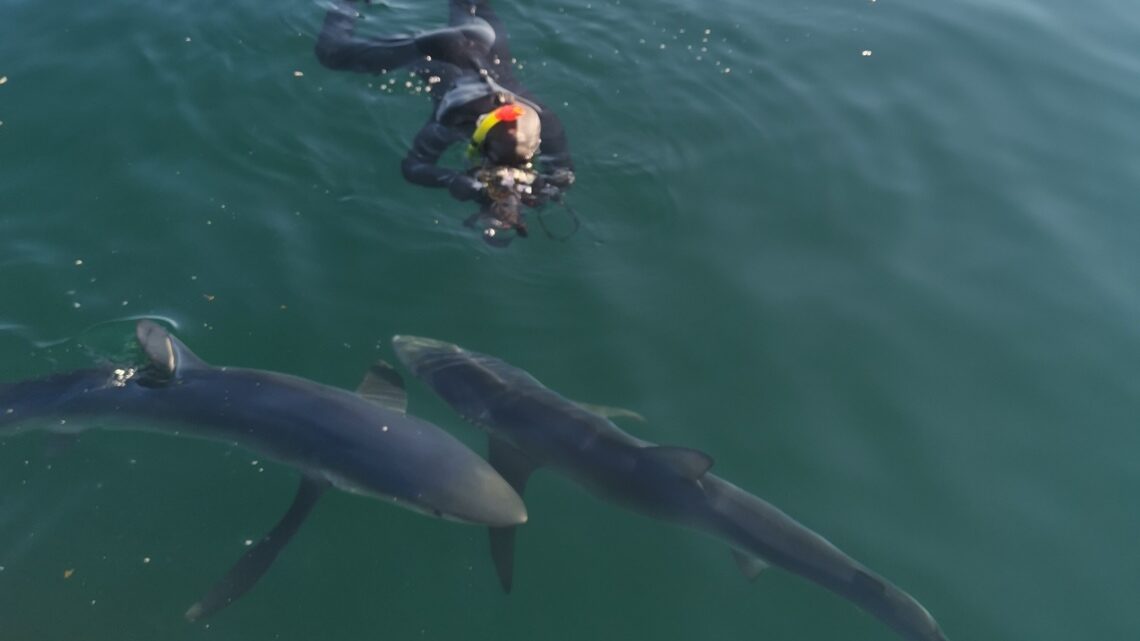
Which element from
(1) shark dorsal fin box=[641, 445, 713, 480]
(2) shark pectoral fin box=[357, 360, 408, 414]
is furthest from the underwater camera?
(1) shark dorsal fin box=[641, 445, 713, 480]

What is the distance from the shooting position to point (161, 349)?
7938 mm

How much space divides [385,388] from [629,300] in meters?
2.63

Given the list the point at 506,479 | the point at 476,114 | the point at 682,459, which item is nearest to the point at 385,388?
the point at 506,479

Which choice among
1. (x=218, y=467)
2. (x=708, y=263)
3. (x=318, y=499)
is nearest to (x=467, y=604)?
(x=318, y=499)

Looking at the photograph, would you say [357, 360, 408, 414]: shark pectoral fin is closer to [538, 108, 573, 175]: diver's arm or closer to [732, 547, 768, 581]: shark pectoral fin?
[732, 547, 768, 581]: shark pectoral fin

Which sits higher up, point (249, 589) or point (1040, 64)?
point (1040, 64)

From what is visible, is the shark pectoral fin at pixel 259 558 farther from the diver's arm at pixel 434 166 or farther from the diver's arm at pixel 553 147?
the diver's arm at pixel 553 147

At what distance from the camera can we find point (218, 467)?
799cm

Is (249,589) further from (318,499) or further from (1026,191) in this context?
(1026,191)

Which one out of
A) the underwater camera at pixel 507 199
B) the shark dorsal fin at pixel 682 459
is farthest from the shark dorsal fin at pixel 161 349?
the shark dorsal fin at pixel 682 459

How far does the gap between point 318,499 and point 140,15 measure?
832 centimetres

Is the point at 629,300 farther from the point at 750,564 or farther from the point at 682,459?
the point at 750,564

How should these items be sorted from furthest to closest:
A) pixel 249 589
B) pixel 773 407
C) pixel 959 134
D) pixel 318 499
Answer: pixel 959 134 → pixel 773 407 → pixel 318 499 → pixel 249 589

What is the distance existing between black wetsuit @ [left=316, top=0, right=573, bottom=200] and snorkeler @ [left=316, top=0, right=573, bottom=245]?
0.01 metres
